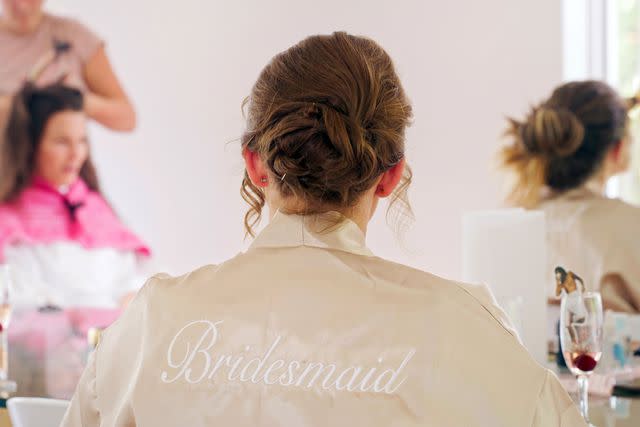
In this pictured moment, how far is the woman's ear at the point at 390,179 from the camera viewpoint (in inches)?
46.5

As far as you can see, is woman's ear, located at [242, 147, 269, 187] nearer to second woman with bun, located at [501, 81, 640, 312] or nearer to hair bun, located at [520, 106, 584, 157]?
second woman with bun, located at [501, 81, 640, 312]

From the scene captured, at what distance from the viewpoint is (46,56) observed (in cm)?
345

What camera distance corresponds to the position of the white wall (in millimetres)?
3143

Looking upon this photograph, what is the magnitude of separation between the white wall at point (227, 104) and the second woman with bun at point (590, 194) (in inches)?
19.2

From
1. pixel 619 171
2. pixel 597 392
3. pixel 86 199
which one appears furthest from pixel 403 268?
pixel 86 199

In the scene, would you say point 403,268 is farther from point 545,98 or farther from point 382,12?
point 382,12

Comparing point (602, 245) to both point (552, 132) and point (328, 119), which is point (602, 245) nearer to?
point (552, 132)

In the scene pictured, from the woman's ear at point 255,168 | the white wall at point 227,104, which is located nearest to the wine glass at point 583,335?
the woman's ear at point 255,168

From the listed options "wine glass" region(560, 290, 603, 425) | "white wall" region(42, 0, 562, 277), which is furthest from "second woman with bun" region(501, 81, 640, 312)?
"wine glass" region(560, 290, 603, 425)

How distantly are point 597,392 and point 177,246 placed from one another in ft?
6.35

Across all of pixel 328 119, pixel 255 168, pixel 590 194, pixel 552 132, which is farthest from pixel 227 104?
pixel 328 119

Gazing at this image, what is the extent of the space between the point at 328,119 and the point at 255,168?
0.49ft

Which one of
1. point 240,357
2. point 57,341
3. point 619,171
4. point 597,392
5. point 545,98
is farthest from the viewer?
point 57,341

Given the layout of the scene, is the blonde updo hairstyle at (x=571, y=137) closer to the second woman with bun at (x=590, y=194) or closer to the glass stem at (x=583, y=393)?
the second woman with bun at (x=590, y=194)
